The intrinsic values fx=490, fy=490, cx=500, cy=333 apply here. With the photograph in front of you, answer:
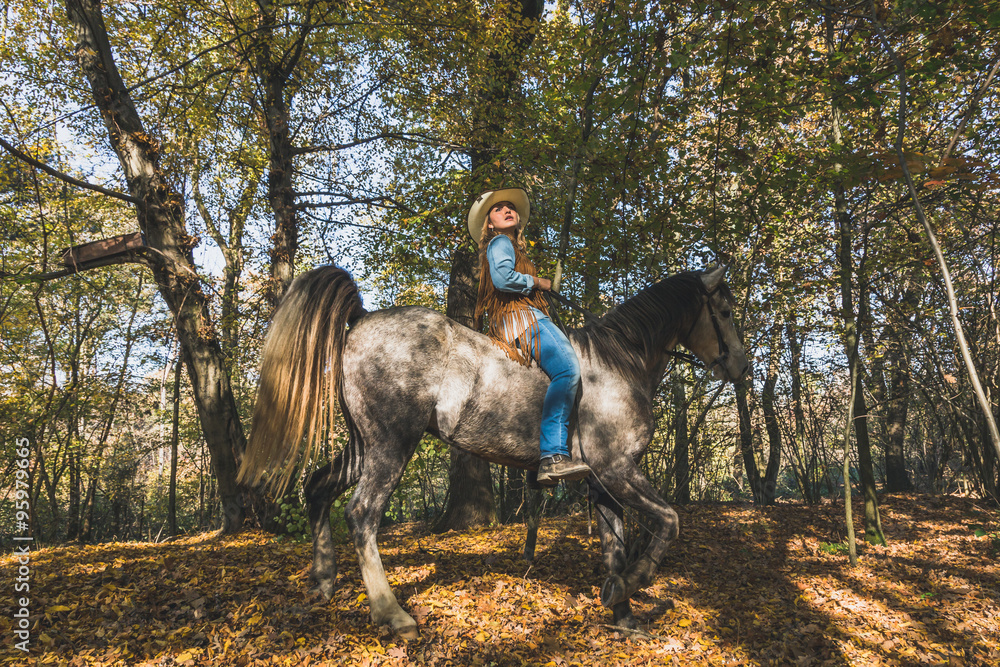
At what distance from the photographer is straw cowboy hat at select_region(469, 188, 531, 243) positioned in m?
4.16

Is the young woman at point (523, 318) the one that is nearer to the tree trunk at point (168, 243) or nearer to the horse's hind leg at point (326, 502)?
the horse's hind leg at point (326, 502)

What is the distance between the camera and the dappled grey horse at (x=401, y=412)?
135 inches

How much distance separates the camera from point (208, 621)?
340 cm

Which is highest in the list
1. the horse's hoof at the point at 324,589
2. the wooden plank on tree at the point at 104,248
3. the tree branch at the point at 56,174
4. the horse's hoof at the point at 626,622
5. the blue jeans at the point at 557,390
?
the tree branch at the point at 56,174

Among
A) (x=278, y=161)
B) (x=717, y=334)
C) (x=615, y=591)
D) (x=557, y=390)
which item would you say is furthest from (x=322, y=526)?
(x=278, y=161)

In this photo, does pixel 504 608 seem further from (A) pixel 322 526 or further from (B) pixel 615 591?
(A) pixel 322 526

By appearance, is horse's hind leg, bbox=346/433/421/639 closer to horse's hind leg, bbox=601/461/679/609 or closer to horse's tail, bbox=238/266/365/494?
horse's tail, bbox=238/266/365/494

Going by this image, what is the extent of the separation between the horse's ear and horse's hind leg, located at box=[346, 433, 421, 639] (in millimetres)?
2858

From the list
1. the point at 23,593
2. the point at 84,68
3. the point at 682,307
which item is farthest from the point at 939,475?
the point at 84,68

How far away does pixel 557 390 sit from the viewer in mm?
3564

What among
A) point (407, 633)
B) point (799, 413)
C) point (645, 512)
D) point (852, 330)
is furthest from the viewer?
point (799, 413)

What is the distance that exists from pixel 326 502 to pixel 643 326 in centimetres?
A: 298

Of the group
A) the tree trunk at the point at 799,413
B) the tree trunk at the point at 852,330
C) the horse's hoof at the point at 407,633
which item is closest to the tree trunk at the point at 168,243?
the horse's hoof at the point at 407,633

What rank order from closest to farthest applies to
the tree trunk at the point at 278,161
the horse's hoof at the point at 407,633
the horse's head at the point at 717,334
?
the horse's hoof at the point at 407,633 < the horse's head at the point at 717,334 < the tree trunk at the point at 278,161
